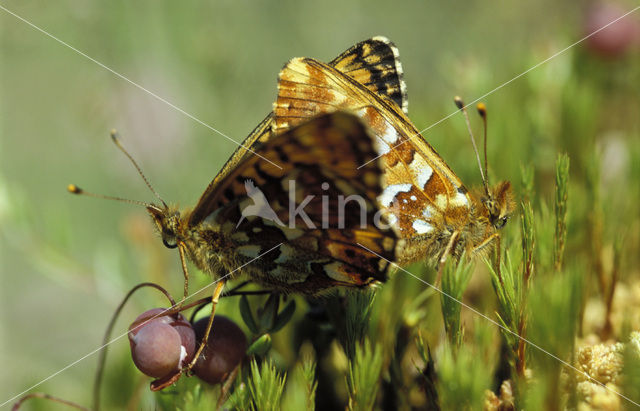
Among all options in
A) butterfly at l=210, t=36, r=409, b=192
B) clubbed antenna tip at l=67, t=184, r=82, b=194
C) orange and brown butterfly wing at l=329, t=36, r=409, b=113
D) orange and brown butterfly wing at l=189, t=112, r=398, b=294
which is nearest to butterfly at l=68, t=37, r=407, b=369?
orange and brown butterfly wing at l=189, t=112, r=398, b=294

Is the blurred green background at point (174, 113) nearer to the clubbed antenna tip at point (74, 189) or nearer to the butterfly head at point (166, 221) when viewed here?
the butterfly head at point (166, 221)

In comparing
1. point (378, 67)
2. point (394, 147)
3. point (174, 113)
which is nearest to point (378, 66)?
point (378, 67)

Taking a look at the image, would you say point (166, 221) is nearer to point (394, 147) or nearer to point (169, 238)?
point (169, 238)

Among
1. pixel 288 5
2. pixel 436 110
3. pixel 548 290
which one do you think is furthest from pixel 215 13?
pixel 548 290

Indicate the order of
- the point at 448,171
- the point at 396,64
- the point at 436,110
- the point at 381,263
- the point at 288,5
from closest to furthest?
the point at 381,263, the point at 448,171, the point at 396,64, the point at 436,110, the point at 288,5

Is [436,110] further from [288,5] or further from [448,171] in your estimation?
[288,5]

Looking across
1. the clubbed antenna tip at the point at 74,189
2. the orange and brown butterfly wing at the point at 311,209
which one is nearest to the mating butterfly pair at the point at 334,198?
the orange and brown butterfly wing at the point at 311,209
